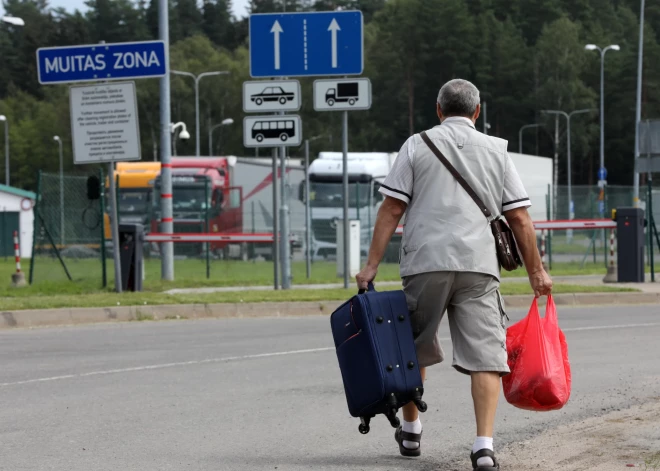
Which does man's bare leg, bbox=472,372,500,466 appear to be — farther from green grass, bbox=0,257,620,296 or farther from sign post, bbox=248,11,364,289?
green grass, bbox=0,257,620,296

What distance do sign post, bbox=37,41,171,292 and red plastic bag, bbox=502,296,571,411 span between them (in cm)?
1172

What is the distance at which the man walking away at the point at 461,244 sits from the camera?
5.69m

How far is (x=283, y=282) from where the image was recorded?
1888cm

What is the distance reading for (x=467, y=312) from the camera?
571 centimetres

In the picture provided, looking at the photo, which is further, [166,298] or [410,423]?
[166,298]

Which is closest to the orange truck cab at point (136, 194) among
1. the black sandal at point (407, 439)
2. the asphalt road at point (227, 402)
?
the asphalt road at point (227, 402)

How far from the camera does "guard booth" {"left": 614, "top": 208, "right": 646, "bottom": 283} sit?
21.7 m

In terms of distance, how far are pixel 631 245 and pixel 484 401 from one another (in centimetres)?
1673

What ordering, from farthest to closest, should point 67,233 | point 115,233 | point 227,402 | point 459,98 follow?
point 67,233, point 115,233, point 227,402, point 459,98

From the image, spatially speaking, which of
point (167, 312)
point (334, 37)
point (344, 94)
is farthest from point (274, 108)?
point (167, 312)

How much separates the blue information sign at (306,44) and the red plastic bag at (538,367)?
40.6 feet

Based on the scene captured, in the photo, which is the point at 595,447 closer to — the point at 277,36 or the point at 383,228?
the point at 383,228

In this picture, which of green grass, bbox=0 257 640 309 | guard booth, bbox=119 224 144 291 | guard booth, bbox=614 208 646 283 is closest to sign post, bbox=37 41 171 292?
guard booth, bbox=119 224 144 291

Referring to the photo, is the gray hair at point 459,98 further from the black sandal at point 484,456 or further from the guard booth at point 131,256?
the guard booth at point 131,256
